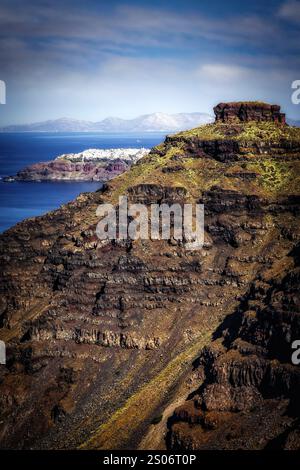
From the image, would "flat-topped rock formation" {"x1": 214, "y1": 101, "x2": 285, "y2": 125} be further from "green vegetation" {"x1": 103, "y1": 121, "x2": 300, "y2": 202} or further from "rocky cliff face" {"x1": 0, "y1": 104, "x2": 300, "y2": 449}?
"green vegetation" {"x1": 103, "y1": 121, "x2": 300, "y2": 202}

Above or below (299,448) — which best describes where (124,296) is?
above

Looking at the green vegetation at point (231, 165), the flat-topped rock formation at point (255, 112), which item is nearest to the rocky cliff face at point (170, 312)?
the green vegetation at point (231, 165)

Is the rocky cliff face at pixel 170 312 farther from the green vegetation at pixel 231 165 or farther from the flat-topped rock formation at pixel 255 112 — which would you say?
the flat-topped rock formation at pixel 255 112

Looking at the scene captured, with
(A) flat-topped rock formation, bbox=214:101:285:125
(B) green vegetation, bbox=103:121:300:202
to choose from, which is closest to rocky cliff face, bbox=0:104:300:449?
(B) green vegetation, bbox=103:121:300:202

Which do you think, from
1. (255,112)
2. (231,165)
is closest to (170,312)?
(231,165)

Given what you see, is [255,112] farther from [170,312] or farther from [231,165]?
[170,312]

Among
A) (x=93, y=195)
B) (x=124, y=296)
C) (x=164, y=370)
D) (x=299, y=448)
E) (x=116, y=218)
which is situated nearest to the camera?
(x=299, y=448)

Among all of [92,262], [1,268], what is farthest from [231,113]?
[1,268]
